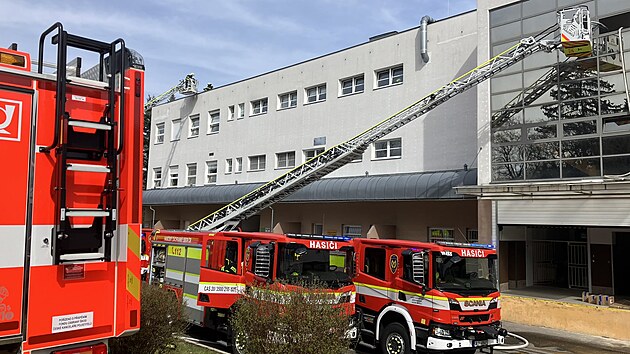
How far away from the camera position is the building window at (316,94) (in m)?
27.0

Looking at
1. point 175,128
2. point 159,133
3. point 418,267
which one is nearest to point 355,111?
point 418,267

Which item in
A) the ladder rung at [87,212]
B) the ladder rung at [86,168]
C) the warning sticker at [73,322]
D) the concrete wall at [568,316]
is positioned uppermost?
the ladder rung at [86,168]

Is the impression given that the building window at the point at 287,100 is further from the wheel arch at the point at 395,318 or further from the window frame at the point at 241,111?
the wheel arch at the point at 395,318

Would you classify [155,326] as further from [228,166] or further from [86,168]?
[228,166]

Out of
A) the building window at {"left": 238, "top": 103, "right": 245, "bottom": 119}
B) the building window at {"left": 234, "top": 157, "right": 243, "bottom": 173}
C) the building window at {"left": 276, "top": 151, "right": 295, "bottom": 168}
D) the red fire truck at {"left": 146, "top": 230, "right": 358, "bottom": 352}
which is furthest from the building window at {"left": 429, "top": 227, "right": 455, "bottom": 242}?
the building window at {"left": 238, "top": 103, "right": 245, "bottom": 119}

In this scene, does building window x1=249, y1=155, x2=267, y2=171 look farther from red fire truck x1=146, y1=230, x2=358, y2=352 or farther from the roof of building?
red fire truck x1=146, y1=230, x2=358, y2=352

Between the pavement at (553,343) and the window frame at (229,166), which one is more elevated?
the window frame at (229,166)

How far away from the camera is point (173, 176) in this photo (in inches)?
1437

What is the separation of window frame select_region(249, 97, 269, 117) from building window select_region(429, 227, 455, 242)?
42.3 feet

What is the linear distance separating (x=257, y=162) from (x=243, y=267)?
759 inches

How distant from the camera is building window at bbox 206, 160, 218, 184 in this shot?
32844 millimetres

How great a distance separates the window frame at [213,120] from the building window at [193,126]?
1499 millimetres

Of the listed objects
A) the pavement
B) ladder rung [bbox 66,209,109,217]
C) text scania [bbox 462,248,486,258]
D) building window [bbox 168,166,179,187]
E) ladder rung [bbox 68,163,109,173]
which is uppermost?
building window [bbox 168,166,179,187]

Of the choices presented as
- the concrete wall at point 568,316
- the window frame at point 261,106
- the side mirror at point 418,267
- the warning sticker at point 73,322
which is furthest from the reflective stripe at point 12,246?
the window frame at point 261,106
